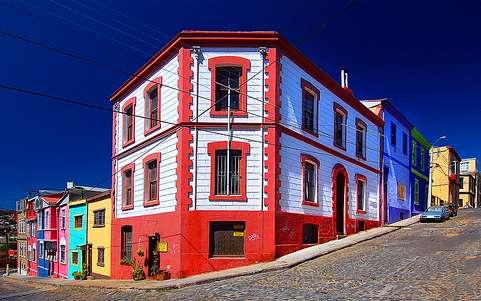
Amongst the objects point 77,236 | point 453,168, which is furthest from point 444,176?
point 77,236

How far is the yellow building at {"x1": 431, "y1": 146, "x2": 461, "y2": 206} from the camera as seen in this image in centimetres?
6097

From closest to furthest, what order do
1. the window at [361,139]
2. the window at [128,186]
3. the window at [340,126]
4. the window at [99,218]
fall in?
1. the window at [128,186]
2. the window at [340,126]
3. the window at [99,218]
4. the window at [361,139]

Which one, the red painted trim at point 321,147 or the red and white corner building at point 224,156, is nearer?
the red and white corner building at point 224,156

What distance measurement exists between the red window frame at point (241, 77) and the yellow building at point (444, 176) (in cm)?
4424

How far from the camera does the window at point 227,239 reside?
64.8 ft

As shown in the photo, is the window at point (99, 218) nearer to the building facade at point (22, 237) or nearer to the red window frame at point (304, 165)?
the red window frame at point (304, 165)

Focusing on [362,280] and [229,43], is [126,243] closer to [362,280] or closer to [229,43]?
[229,43]

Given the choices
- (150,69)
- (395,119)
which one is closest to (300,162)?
(150,69)

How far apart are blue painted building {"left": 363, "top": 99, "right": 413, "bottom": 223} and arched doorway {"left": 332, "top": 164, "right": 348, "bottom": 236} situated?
748 centimetres

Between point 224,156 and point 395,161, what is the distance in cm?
2064

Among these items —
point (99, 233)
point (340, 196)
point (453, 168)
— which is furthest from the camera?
point (453, 168)

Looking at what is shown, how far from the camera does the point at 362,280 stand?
1514 cm

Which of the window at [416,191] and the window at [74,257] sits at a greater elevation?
the window at [416,191]

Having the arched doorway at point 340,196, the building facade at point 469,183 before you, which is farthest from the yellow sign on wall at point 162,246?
the building facade at point 469,183
